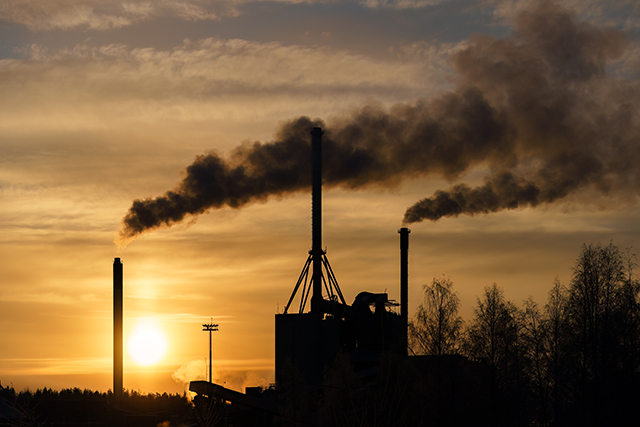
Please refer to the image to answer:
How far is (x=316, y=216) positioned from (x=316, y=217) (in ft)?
0.28

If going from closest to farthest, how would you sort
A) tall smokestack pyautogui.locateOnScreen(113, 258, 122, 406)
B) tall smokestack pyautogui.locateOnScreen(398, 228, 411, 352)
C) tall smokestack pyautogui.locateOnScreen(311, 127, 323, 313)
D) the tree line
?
the tree line, tall smokestack pyautogui.locateOnScreen(311, 127, 323, 313), tall smokestack pyautogui.locateOnScreen(113, 258, 122, 406), tall smokestack pyautogui.locateOnScreen(398, 228, 411, 352)

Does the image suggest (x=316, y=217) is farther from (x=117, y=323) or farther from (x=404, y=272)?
(x=117, y=323)

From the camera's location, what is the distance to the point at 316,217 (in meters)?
58.3

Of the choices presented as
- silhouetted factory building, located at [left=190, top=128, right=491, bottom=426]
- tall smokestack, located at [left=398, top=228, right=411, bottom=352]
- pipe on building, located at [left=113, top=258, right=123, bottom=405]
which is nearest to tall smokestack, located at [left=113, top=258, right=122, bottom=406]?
pipe on building, located at [left=113, top=258, right=123, bottom=405]

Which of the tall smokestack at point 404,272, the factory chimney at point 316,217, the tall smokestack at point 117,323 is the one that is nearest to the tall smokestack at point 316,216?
the factory chimney at point 316,217

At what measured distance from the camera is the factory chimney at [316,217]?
5706cm

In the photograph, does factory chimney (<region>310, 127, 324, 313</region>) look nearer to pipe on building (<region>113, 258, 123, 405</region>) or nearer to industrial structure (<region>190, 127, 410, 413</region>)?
industrial structure (<region>190, 127, 410, 413</region>)

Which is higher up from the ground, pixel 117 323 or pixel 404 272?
pixel 404 272

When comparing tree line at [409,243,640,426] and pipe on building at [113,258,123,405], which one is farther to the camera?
pipe on building at [113,258,123,405]

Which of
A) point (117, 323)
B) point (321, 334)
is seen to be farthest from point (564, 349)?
point (117, 323)

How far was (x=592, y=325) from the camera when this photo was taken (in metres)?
42.5

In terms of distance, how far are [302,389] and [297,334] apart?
10478 mm

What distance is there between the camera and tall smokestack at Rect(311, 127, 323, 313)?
57.1 m

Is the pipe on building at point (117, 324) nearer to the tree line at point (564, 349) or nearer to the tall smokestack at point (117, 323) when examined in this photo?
the tall smokestack at point (117, 323)
